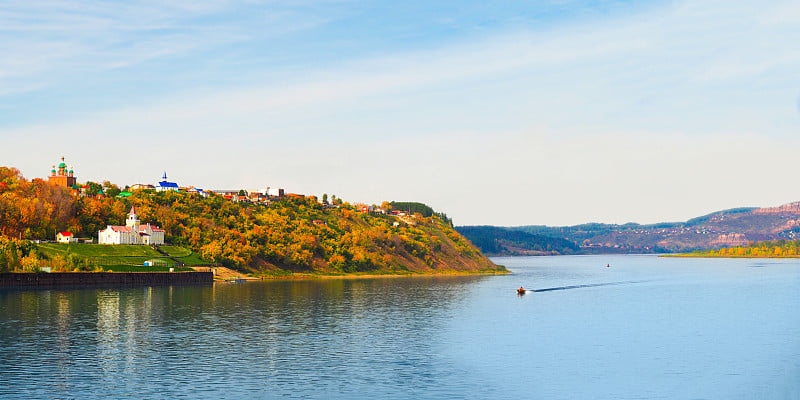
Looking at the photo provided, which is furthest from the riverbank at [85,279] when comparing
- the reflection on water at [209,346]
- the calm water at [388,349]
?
the reflection on water at [209,346]

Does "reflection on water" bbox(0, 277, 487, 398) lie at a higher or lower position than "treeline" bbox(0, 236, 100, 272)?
lower

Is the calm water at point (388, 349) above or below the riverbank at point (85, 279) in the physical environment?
below

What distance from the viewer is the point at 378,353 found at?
81688mm

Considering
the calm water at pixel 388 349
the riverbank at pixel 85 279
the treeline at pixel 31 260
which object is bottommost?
the calm water at pixel 388 349

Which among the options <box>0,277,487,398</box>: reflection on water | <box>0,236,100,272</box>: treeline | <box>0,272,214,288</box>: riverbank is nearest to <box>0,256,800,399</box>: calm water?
<box>0,277,487,398</box>: reflection on water

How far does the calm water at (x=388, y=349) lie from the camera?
6384 cm

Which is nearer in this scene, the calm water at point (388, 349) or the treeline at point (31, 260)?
the calm water at point (388, 349)

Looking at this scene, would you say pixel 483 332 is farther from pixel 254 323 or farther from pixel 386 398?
pixel 386 398

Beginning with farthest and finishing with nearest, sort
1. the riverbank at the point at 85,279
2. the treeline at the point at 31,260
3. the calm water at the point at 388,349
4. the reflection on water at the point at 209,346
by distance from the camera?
the treeline at the point at 31,260 < the riverbank at the point at 85,279 < the calm water at the point at 388,349 < the reflection on water at the point at 209,346

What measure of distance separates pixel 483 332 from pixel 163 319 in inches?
1946

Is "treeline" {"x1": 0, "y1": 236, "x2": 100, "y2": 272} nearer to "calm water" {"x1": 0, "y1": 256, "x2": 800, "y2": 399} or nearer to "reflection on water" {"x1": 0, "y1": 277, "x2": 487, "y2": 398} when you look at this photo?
"calm water" {"x1": 0, "y1": 256, "x2": 800, "y2": 399}

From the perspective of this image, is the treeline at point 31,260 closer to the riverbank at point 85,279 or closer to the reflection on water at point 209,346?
the riverbank at point 85,279

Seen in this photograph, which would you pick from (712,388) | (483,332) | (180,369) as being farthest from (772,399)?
(180,369)

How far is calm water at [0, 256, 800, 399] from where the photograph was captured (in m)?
63.8
